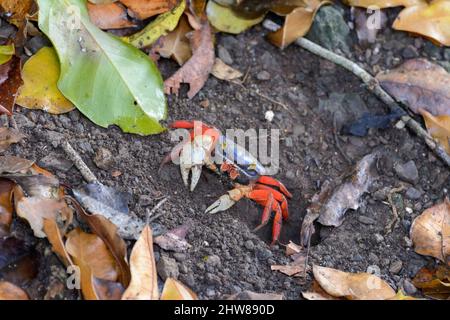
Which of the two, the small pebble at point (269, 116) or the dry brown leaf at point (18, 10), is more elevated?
the dry brown leaf at point (18, 10)

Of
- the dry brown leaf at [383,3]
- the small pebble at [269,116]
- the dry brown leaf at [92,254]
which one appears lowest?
the small pebble at [269,116]

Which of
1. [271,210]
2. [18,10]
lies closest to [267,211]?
[271,210]

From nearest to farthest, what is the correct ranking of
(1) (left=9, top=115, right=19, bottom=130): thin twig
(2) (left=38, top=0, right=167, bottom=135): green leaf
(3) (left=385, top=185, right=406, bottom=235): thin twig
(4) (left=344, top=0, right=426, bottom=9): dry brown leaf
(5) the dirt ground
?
(5) the dirt ground < (1) (left=9, top=115, right=19, bottom=130): thin twig < (2) (left=38, top=0, right=167, bottom=135): green leaf < (3) (left=385, top=185, right=406, bottom=235): thin twig < (4) (left=344, top=0, right=426, bottom=9): dry brown leaf

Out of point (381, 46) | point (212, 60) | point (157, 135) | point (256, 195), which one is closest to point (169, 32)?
point (212, 60)

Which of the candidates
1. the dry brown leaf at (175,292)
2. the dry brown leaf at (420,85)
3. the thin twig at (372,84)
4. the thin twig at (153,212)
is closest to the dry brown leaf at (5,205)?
the thin twig at (153,212)

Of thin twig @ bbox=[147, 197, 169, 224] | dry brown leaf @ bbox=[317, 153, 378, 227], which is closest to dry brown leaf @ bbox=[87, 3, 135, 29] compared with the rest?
thin twig @ bbox=[147, 197, 169, 224]

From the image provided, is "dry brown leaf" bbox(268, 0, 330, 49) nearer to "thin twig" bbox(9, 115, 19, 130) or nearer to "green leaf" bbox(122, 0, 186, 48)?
"green leaf" bbox(122, 0, 186, 48)

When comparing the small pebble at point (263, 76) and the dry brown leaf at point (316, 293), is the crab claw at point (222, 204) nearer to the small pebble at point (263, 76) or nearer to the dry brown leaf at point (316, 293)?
the dry brown leaf at point (316, 293)
